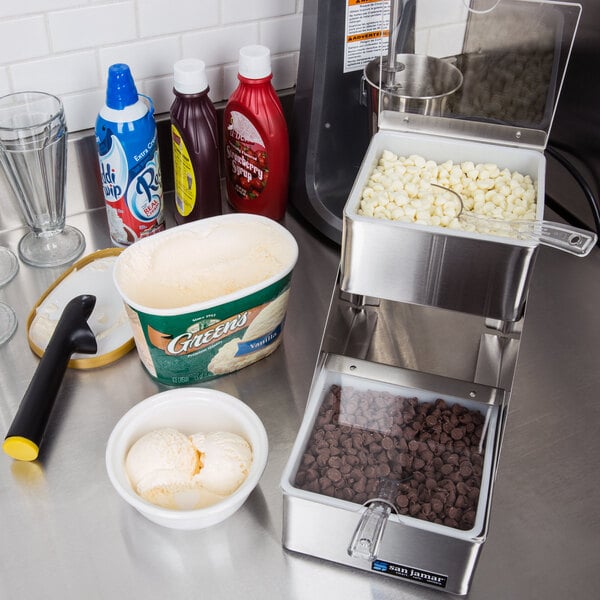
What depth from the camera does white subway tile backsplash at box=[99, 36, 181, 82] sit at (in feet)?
3.09

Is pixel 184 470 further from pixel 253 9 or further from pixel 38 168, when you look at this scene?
pixel 253 9

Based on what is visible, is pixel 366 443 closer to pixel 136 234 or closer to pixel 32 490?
pixel 32 490

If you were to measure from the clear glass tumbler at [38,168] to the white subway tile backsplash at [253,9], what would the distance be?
9.6 inches

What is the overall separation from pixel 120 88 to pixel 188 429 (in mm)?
376

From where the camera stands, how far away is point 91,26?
910 millimetres

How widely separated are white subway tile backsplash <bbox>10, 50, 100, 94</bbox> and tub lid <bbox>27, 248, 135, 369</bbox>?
0.68 feet

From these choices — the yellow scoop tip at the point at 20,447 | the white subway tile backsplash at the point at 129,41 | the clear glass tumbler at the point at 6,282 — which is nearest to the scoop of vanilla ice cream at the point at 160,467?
the yellow scoop tip at the point at 20,447

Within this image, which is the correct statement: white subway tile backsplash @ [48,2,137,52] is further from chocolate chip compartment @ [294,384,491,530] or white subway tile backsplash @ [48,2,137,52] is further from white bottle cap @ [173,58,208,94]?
chocolate chip compartment @ [294,384,491,530]

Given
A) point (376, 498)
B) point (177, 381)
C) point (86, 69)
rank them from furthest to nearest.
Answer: point (86, 69)
point (177, 381)
point (376, 498)

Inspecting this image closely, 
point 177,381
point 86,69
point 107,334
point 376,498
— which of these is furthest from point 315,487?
point 86,69

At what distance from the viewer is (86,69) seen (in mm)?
938

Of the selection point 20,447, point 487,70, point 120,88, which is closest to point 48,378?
point 20,447

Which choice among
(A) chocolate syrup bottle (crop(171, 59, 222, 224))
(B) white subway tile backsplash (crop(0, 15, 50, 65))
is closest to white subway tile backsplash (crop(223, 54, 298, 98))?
(A) chocolate syrup bottle (crop(171, 59, 222, 224))

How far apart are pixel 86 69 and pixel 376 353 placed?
19.3 inches
